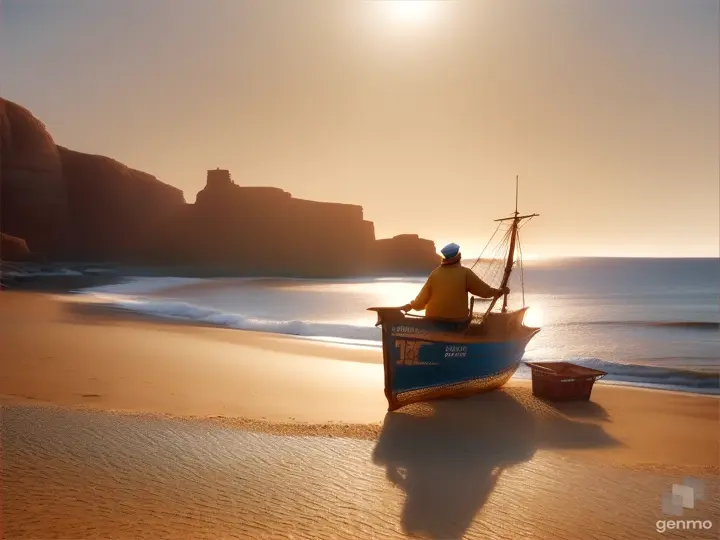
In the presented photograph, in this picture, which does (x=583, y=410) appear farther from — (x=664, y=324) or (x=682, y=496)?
(x=664, y=324)

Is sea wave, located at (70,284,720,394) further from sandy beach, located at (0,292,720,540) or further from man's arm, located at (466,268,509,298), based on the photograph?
man's arm, located at (466,268,509,298)

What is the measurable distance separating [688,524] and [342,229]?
135262 millimetres

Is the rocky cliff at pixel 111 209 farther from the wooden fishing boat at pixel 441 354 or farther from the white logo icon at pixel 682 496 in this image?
the white logo icon at pixel 682 496

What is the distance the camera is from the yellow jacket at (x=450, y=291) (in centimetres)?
968

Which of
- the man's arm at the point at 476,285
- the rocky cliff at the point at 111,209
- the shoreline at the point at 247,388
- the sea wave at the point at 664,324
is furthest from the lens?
the rocky cliff at the point at 111,209

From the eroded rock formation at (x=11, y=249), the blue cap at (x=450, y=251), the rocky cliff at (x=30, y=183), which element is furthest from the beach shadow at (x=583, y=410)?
the rocky cliff at (x=30, y=183)

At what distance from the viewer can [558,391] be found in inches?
416

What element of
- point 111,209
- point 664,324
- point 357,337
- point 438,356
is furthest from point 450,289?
point 111,209

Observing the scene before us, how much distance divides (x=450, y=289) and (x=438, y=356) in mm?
1288

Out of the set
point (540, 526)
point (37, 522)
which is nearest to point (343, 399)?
point (540, 526)

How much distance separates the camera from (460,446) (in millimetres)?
7453

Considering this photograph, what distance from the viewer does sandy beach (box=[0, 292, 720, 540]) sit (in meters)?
4.76

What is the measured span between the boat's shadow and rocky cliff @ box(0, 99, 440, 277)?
99730mm

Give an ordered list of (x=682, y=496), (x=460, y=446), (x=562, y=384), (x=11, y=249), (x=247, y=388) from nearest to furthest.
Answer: (x=682, y=496) < (x=460, y=446) < (x=562, y=384) < (x=247, y=388) < (x=11, y=249)
